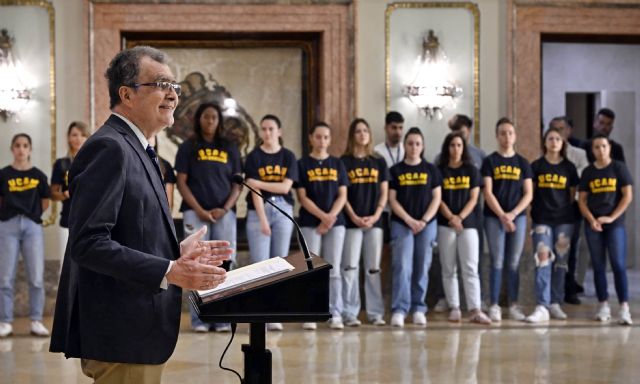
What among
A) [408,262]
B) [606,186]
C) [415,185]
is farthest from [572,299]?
[415,185]

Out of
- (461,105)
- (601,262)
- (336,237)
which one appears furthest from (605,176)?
(336,237)

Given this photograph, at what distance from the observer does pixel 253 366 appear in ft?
10.3

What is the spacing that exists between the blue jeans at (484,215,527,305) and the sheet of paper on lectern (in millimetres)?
5487

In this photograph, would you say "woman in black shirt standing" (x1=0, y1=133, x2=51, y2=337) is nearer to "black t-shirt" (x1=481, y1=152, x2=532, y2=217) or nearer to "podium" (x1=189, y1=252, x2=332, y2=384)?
"black t-shirt" (x1=481, y1=152, x2=532, y2=217)

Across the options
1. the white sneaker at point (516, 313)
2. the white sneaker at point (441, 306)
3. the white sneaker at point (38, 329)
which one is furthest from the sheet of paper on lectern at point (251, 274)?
the white sneaker at point (441, 306)

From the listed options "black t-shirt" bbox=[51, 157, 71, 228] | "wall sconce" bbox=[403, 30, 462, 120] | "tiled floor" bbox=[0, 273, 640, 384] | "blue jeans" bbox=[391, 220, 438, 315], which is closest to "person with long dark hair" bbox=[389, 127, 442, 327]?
"blue jeans" bbox=[391, 220, 438, 315]

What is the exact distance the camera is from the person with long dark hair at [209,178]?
303 inches

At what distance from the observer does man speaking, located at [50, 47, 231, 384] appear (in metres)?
2.40

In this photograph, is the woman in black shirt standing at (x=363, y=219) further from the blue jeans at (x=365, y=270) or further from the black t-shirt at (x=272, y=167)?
the black t-shirt at (x=272, y=167)

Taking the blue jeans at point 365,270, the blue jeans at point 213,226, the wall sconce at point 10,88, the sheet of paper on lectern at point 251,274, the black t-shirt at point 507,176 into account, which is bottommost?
the blue jeans at point 365,270

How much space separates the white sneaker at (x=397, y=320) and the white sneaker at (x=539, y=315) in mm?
1110

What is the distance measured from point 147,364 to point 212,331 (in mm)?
5133

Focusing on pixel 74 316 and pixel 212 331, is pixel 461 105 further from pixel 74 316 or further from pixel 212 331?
pixel 74 316

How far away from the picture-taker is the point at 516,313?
8.27 metres
